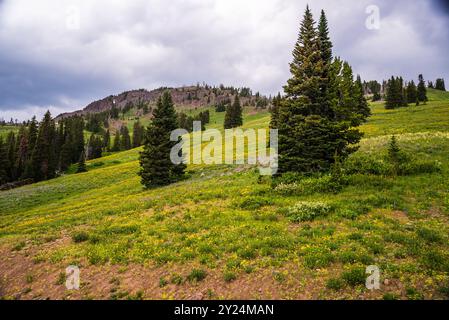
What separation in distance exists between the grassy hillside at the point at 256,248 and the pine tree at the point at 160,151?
1449 centimetres

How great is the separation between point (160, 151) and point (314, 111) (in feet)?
66.9

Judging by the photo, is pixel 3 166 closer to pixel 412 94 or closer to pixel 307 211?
pixel 307 211

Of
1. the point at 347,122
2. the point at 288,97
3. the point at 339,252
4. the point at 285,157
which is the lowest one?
the point at 339,252

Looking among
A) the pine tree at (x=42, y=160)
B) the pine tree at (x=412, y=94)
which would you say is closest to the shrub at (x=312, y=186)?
the pine tree at (x=42, y=160)

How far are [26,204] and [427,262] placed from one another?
153 feet

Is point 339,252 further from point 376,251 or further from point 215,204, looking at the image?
point 215,204

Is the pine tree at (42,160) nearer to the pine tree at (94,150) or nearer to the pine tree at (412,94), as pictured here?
the pine tree at (94,150)

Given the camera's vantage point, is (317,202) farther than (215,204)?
No

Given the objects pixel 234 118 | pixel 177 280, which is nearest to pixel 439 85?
pixel 234 118

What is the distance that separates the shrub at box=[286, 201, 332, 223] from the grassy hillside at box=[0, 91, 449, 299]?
19cm

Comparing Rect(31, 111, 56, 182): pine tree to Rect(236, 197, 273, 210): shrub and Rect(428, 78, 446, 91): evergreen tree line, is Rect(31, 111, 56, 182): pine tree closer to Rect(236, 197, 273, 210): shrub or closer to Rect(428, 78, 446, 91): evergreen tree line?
Rect(236, 197, 273, 210): shrub

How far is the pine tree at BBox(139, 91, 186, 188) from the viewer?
3600 cm
